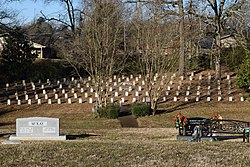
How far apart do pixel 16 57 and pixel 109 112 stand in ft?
59.9

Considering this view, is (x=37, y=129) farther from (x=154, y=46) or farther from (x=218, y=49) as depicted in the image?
(x=218, y=49)

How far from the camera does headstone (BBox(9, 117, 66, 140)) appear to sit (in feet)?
48.7

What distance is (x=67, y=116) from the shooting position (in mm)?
27047

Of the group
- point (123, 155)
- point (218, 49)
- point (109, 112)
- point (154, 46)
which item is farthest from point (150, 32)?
point (123, 155)

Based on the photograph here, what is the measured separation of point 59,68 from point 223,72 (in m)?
15.6

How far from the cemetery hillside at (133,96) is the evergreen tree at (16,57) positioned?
90 millimetres

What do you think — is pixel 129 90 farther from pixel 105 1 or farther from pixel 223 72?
pixel 223 72

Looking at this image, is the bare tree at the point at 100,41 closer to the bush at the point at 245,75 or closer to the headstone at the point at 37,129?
the bush at the point at 245,75

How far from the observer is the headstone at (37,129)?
48.7 feet

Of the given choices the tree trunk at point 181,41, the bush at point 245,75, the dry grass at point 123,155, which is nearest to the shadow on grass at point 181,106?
the bush at point 245,75

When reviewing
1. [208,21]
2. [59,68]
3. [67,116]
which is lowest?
[67,116]

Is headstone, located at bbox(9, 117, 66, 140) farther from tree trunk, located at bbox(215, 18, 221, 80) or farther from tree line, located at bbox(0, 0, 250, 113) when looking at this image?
tree trunk, located at bbox(215, 18, 221, 80)

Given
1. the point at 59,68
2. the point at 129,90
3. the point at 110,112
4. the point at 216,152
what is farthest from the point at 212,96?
the point at 216,152

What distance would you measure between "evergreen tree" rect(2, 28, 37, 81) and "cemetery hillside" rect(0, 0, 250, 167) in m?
0.09
